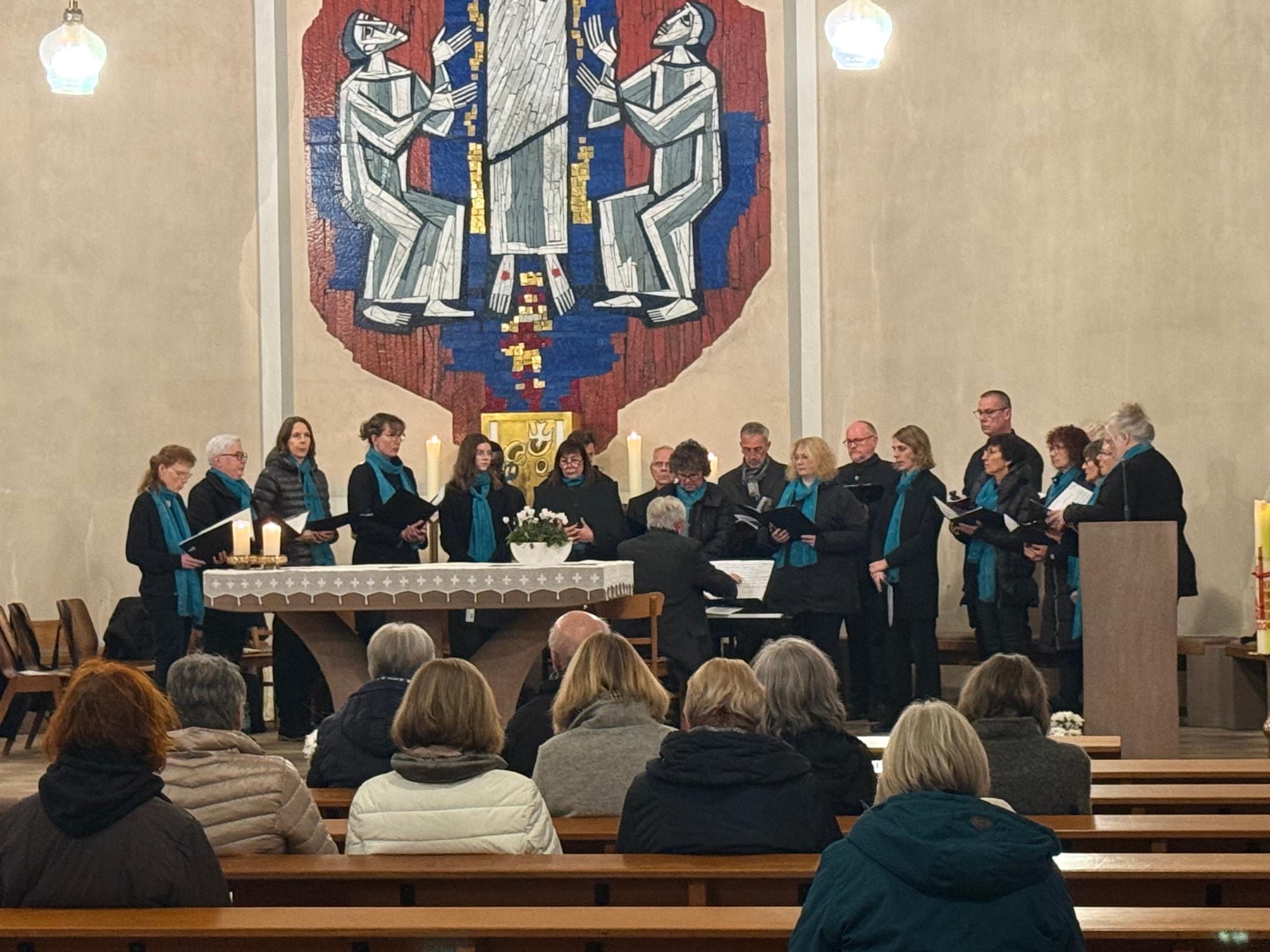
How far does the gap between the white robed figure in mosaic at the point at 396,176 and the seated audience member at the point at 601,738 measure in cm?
784

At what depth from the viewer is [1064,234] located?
37.8 feet

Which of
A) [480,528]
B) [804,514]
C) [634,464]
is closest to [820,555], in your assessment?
[804,514]

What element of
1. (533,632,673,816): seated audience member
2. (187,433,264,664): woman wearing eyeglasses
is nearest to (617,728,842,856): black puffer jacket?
(533,632,673,816): seated audience member

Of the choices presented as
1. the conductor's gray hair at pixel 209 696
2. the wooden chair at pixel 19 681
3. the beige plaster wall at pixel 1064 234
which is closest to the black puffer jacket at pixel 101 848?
the conductor's gray hair at pixel 209 696

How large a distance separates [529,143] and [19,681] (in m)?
5.13

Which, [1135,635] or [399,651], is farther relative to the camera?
[1135,635]

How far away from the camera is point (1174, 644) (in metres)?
7.55

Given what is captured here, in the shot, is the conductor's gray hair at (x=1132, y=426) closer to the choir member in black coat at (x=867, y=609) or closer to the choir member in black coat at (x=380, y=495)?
the choir member in black coat at (x=867, y=609)

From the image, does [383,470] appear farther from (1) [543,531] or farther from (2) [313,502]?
(1) [543,531]

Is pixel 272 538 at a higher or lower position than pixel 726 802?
higher

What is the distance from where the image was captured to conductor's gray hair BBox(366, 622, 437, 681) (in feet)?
18.8

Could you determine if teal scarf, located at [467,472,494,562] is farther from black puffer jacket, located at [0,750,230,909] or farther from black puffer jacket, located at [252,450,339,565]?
black puffer jacket, located at [0,750,230,909]

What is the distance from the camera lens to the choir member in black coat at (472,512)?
410 inches

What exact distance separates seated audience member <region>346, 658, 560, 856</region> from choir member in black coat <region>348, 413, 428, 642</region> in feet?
18.1
